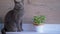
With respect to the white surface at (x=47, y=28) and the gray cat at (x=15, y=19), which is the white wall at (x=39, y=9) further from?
the gray cat at (x=15, y=19)

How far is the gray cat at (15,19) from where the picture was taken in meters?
1.97

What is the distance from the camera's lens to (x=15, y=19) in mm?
1983

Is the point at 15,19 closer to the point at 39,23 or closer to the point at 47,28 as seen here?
the point at 39,23

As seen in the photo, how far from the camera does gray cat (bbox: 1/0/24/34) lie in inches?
77.5

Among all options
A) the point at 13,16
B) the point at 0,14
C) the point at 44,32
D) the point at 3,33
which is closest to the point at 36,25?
the point at 44,32

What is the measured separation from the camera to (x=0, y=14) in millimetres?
2270

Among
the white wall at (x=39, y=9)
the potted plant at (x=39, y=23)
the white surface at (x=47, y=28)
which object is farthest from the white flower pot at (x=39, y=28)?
the white wall at (x=39, y=9)

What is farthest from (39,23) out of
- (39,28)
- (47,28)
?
(47,28)

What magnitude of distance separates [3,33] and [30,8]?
57cm

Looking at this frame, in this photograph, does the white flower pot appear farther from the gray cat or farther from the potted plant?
the gray cat

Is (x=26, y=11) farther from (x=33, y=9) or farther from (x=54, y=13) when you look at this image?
(x=54, y=13)

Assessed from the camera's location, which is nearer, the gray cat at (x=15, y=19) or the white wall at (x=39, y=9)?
the gray cat at (x=15, y=19)

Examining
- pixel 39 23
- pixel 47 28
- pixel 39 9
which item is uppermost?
pixel 39 9

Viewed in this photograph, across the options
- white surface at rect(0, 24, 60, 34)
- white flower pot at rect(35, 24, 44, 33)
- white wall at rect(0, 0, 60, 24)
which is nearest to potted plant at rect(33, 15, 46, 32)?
white flower pot at rect(35, 24, 44, 33)
